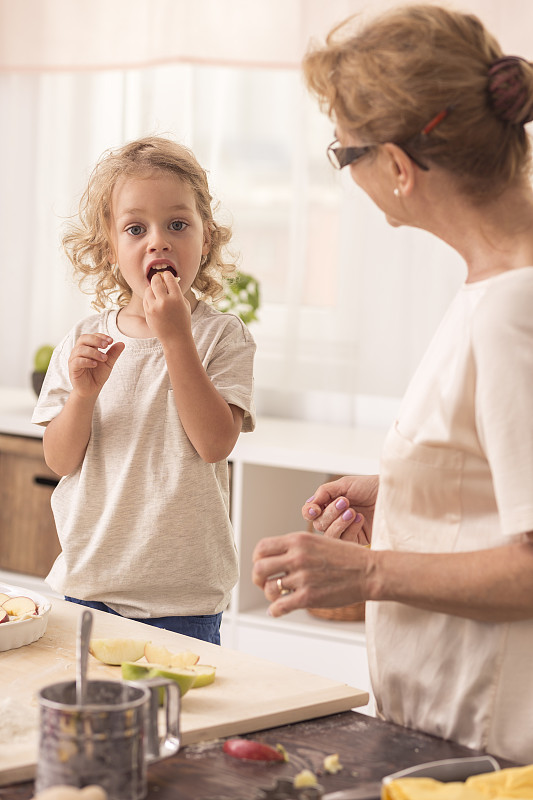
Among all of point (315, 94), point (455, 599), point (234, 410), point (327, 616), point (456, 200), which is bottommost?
point (327, 616)

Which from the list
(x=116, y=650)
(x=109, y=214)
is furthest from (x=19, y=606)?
(x=109, y=214)

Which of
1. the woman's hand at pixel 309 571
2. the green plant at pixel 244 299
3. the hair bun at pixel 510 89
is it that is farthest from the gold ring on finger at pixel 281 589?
the green plant at pixel 244 299

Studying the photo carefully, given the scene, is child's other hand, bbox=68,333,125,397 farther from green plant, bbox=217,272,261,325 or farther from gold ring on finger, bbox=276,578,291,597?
green plant, bbox=217,272,261,325

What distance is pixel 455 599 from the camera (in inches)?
39.4

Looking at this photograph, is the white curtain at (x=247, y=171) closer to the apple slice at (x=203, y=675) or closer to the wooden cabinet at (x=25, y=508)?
the wooden cabinet at (x=25, y=508)

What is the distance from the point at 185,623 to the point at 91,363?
0.42 metres

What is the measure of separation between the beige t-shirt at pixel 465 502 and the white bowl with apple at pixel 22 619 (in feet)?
1.36

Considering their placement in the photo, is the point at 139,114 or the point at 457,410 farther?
the point at 139,114

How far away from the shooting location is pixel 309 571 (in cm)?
100

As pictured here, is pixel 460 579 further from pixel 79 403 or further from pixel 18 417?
pixel 18 417

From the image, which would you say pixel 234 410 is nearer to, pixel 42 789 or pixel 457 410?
pixel 457 410

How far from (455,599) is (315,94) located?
1.81 ft

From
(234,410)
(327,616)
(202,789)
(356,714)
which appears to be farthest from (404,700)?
(327,616)

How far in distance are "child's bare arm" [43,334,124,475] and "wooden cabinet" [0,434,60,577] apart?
1.25m
